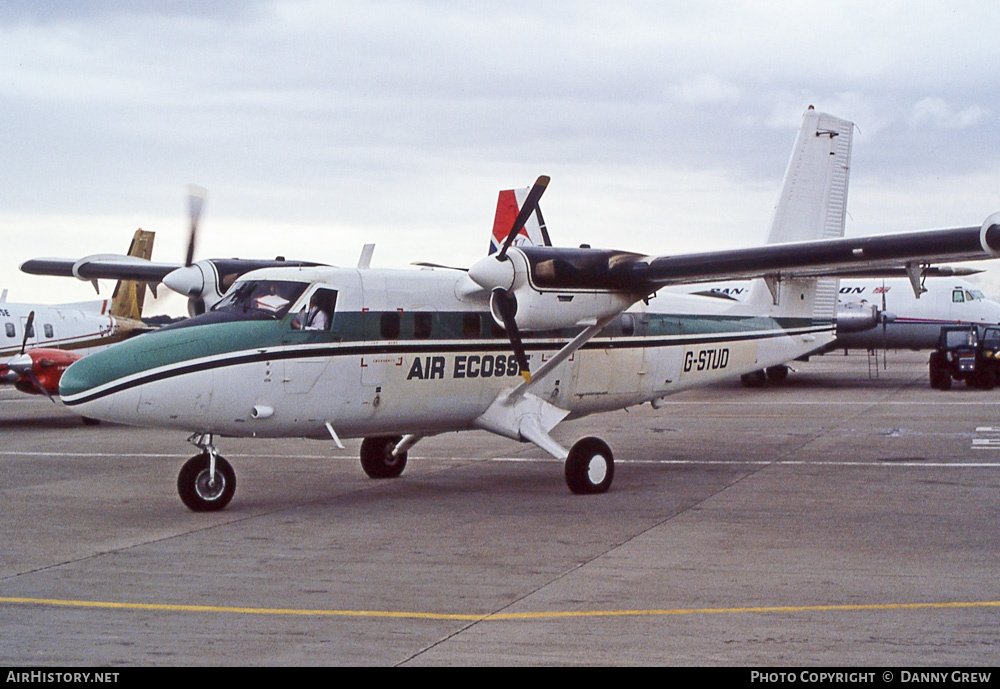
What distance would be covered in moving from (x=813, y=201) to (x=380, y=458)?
8843 mm

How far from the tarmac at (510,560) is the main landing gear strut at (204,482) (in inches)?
10.3

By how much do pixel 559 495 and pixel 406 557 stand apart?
4066 millimetres

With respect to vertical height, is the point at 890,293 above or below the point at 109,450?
above

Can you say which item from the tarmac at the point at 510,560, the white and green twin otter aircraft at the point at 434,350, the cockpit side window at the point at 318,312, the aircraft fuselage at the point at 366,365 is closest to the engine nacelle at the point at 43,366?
the tarmac at the point at 510,560

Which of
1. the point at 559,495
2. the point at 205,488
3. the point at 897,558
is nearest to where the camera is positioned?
the point at 897,558

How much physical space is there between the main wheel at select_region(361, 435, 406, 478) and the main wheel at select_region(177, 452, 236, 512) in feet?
9.77

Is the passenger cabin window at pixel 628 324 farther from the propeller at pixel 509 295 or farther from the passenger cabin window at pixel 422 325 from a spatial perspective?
the passenger cabin window at pixel 422 325

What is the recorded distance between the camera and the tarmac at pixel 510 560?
6746 mm

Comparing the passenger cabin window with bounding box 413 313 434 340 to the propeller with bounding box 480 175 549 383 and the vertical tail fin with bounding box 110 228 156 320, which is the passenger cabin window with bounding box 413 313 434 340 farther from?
the vertical tail fin with bounding box 110 228 156 320

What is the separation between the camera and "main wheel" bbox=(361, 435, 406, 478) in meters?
14.9

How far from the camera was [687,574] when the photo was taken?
8.83 meters

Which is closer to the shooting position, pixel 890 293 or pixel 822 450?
pixel 822 450
